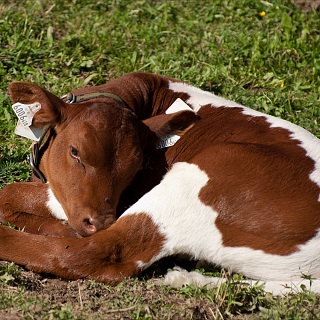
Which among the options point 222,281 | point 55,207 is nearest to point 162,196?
point 222,281

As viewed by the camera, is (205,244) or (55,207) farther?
(55,207)

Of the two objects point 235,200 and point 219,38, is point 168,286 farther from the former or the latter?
point 219,38

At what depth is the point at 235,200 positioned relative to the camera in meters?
5.33

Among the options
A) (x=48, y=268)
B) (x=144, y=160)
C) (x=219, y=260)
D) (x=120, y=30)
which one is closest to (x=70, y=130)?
(x=144, y=160)

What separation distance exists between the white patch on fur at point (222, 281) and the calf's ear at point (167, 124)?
3.77 feet

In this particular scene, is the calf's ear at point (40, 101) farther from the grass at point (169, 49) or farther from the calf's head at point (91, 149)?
the grass at point (169, 49)

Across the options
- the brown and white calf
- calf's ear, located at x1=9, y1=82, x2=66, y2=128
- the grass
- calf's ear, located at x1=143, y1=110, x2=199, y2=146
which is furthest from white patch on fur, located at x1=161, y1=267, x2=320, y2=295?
the grass

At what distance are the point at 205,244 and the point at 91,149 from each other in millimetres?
1011

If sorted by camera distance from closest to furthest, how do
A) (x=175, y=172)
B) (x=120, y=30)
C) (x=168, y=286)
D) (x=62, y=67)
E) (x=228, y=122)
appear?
(x=168, y=286) < (x=175, y=172) < (x=228, y=122) < (x=62, y=67) < (x=120, y=30)

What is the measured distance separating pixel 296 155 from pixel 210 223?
33.2 inches

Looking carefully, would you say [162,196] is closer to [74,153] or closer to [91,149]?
[91,149]

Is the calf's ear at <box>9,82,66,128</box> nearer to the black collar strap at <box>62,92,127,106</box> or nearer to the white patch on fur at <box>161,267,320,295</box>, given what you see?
the black collar strap at <box>62,92,127,106</box>

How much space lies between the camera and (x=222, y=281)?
5113 mm

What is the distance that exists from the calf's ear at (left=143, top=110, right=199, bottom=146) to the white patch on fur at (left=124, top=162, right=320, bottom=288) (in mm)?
697
